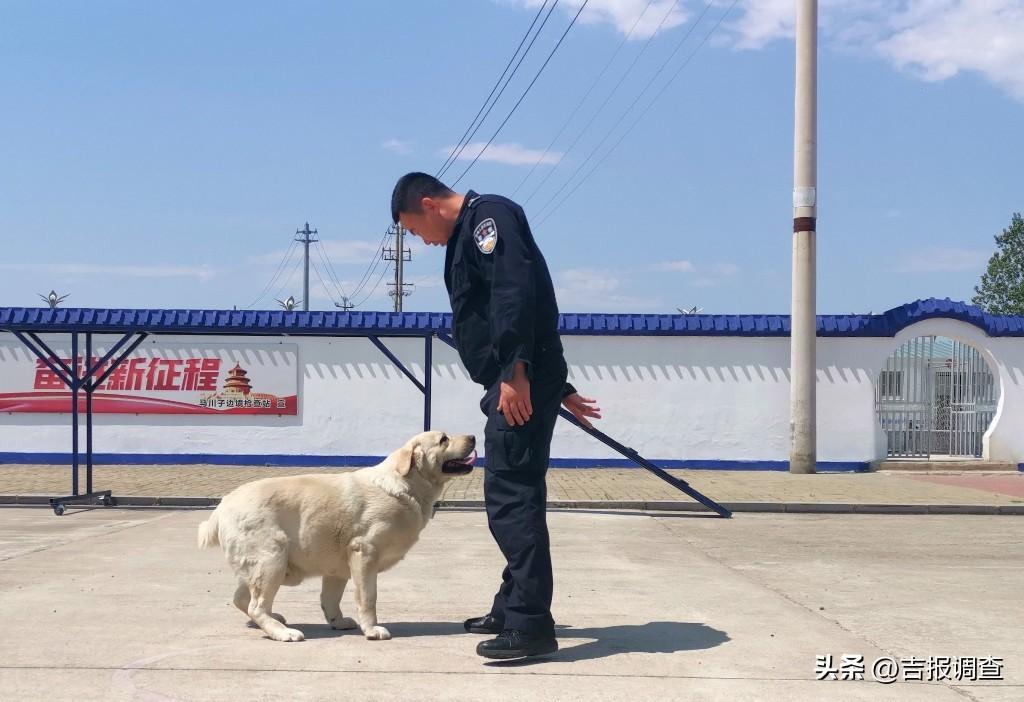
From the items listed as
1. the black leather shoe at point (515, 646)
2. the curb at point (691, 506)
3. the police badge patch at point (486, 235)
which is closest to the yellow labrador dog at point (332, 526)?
the black leather shoe at point (515, 646)

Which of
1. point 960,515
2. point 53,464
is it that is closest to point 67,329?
point 53,464

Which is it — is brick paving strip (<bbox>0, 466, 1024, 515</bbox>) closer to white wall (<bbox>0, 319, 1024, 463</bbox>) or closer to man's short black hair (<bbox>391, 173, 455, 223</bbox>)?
white wall (<bbox>0, 319, 1024, 463</bbox>)

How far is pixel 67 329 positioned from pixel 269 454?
7331 mm

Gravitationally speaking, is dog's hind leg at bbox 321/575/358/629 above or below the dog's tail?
below

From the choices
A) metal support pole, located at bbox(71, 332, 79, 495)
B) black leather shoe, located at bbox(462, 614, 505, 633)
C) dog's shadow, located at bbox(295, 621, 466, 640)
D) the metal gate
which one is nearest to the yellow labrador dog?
dog's shadow, located at bbox(295, 621, 466, 640)

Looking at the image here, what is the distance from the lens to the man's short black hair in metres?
5.06

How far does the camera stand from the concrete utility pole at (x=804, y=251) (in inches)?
706

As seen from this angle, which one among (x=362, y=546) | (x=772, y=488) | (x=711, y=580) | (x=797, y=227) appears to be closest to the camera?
(x=362, y=546)

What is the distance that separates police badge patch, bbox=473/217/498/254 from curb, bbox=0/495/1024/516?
327 inches

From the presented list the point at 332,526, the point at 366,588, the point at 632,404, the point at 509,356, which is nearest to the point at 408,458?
the point at 332,526

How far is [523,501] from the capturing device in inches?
189

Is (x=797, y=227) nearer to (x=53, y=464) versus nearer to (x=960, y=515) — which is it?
(x=960, y=515)

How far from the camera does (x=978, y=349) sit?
62.6 feet

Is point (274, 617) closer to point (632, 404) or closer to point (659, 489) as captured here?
point (659, 489)
